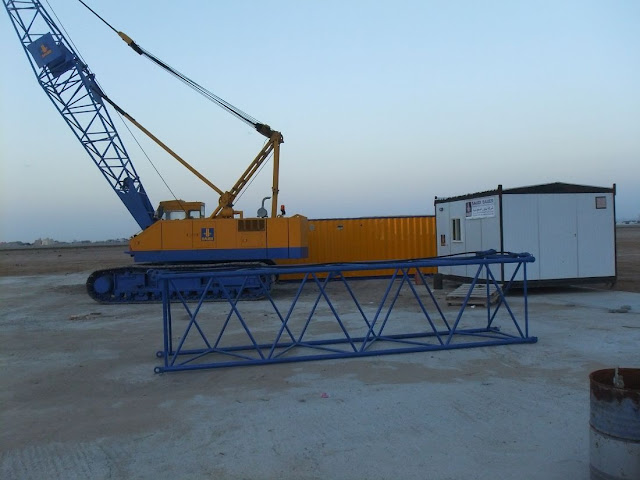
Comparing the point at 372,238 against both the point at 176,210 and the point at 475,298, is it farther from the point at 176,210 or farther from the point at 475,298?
the point at 475,298

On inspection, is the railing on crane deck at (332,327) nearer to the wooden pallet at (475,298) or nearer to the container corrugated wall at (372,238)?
the wooden pallet at (475,298)

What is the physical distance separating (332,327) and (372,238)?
36.5 feet

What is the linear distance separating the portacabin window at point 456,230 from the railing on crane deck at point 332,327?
Answer: 3097mm

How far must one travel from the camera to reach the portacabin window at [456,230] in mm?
17281

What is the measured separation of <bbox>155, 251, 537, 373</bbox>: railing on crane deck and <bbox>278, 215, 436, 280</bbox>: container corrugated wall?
7.17 m

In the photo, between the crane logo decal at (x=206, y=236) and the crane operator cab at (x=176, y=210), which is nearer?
the crane logo decal at (x=206, y=236)

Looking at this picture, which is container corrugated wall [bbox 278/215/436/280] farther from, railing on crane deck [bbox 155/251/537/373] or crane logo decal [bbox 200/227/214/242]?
railing on crane deck [bbox 155/251/537/373]

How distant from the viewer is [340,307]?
14.1 m

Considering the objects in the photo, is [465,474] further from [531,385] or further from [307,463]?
[531,385]

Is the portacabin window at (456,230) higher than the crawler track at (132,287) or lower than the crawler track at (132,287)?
higher

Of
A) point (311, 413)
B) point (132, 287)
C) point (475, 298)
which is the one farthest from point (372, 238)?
point (311, 413)

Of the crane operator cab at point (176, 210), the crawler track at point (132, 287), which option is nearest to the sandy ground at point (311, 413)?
the crawler track at point (132, 287)

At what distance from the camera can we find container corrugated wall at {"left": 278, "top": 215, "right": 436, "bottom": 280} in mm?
21891

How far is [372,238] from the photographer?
21.9 m
